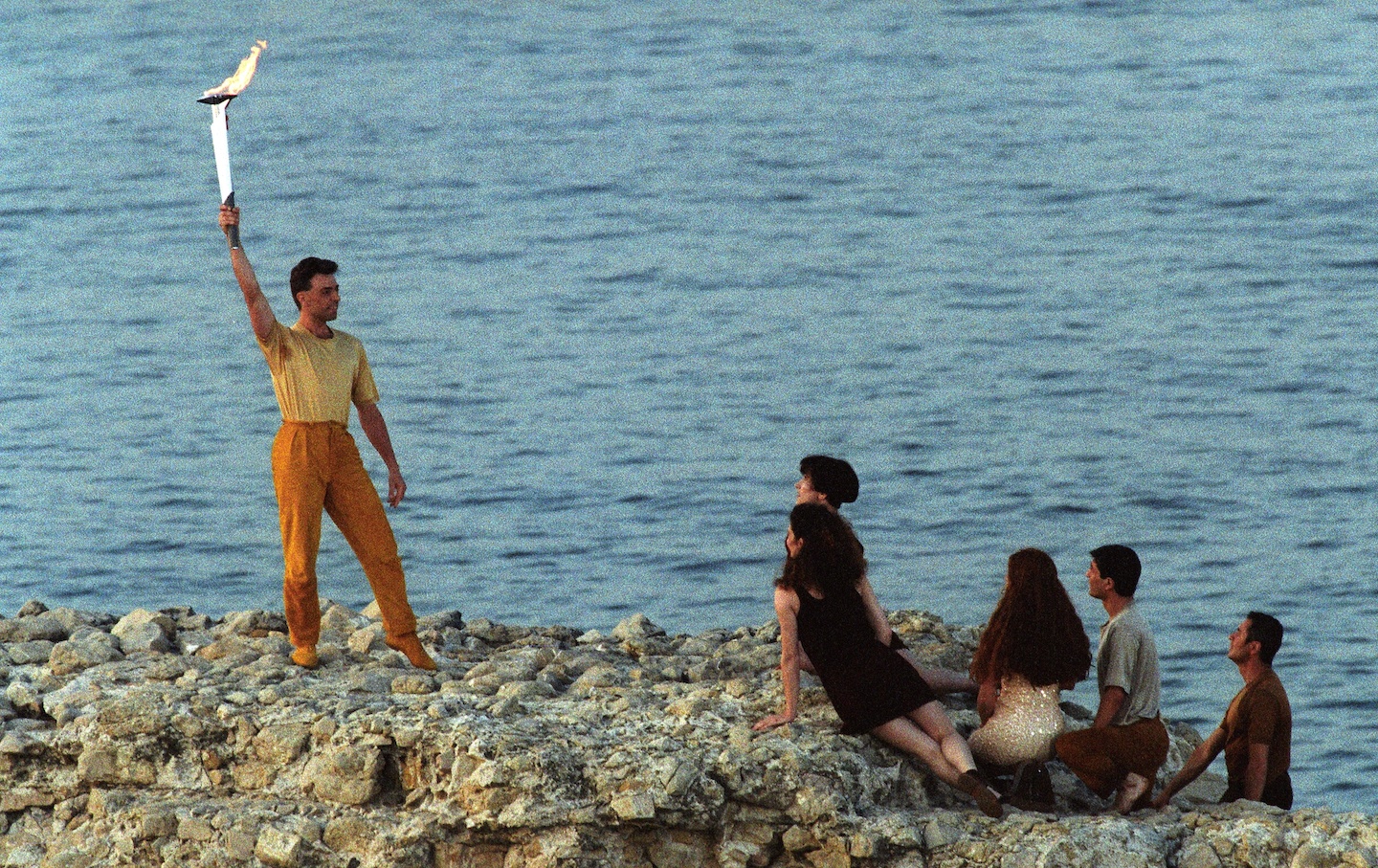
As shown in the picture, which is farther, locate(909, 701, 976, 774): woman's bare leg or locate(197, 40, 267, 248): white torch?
locate(197, 40, 267, 248): white torch

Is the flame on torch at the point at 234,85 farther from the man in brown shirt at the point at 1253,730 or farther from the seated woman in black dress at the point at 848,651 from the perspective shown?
A: the man in brown shirt at the point at 1253,730

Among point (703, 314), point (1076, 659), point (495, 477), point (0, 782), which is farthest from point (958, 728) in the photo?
point (703, 314)

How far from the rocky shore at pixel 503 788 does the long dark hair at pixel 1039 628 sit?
2.16 feet

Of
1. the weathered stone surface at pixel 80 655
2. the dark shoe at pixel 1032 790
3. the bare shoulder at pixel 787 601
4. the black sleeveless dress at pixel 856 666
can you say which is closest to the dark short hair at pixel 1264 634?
the dark shoe at pixel 1032 790

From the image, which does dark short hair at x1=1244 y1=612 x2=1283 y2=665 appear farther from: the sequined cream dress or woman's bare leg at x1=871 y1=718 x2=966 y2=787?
woman's bare leg at x1=871 y1=718 x2=966 y2=787

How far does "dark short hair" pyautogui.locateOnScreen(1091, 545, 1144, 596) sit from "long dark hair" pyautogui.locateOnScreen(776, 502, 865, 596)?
1.09 m

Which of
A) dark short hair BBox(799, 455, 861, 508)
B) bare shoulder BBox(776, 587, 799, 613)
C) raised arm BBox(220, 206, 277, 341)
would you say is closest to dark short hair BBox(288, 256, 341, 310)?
raised arm BBox(220, 206, 277, 341)

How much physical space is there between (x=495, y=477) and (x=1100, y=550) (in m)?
16.4

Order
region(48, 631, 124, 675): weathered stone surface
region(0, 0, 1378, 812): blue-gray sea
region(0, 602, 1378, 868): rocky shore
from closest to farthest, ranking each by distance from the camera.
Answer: region(0, 602, 1378, 868): rocky shore < region(48, 631, 124, 675): weathered stone surface < region(0, 0, 1378, 812): blue-gray sea

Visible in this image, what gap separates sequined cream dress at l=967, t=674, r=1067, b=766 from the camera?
9656mm

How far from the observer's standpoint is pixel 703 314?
102 ft

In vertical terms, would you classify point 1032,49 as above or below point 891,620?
above

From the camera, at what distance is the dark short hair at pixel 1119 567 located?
31.7ft

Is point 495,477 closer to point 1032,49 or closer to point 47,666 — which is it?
point 47,666
